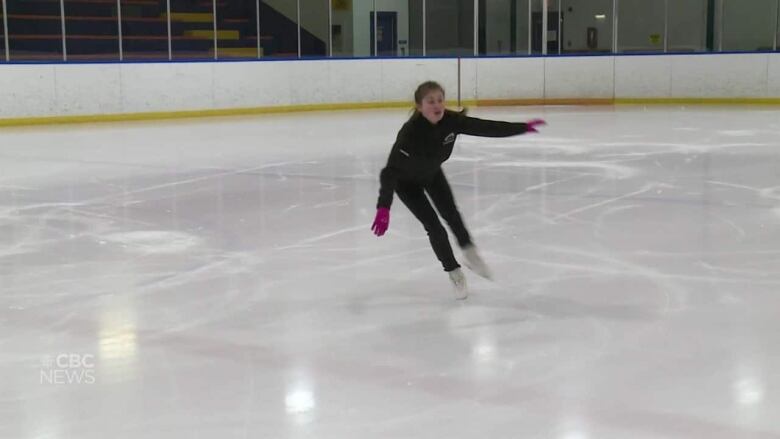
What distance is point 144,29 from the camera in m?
15.8

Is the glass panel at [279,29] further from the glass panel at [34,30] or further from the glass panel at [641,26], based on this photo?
the glass panel at [641,26]

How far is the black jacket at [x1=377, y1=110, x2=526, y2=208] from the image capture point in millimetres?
4219

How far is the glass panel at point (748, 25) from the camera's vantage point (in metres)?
18.0

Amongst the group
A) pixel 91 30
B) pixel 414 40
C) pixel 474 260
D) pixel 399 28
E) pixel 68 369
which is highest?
pixel 399 28

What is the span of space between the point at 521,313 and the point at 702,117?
10874 millimetres

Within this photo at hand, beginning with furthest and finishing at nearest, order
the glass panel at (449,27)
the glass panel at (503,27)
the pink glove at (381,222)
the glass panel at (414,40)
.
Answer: the glass panel at (503,27) < the glass panel at (449,27) < the glass panel at (414,40) < the pink glove at (381,222)

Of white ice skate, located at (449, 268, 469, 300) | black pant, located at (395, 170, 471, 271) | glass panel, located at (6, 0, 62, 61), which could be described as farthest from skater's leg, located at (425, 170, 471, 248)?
glass panel, located at (6, 0, 62, 61)

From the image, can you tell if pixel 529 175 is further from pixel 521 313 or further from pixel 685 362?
pixel 685 362

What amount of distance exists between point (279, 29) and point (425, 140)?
13.1 metres

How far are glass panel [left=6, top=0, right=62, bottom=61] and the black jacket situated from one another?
10.5 meters

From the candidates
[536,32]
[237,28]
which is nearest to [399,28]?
[536,32]

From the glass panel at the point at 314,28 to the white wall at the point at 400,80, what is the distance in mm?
876

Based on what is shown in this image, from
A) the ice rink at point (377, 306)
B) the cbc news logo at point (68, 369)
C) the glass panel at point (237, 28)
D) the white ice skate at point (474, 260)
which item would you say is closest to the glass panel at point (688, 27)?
the glass panel at point (237, 28)

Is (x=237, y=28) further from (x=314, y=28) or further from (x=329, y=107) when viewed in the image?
(x=329, y=107)
